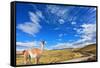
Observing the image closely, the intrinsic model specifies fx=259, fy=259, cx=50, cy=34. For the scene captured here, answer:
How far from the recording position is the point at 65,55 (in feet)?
8.27

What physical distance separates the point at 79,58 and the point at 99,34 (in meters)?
0.35

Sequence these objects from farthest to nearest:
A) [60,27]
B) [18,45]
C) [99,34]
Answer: [99,34]
[60,27]
[18,45]

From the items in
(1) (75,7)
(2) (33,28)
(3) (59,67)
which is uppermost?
(1) (75,7)

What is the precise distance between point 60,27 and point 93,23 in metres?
0.38

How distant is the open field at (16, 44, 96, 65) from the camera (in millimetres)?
2422

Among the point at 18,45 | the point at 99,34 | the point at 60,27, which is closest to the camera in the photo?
the point at 18,45

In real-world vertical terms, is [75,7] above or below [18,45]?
above

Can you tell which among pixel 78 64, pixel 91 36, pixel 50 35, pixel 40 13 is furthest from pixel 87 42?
pixel 40 13

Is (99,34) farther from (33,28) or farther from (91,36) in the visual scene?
(33,28)

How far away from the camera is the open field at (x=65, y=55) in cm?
242

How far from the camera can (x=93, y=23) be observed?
265cm

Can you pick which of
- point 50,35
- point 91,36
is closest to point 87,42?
point 91,36

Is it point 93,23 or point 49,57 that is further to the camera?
point 93,23

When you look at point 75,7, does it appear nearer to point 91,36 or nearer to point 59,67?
point 91,36
